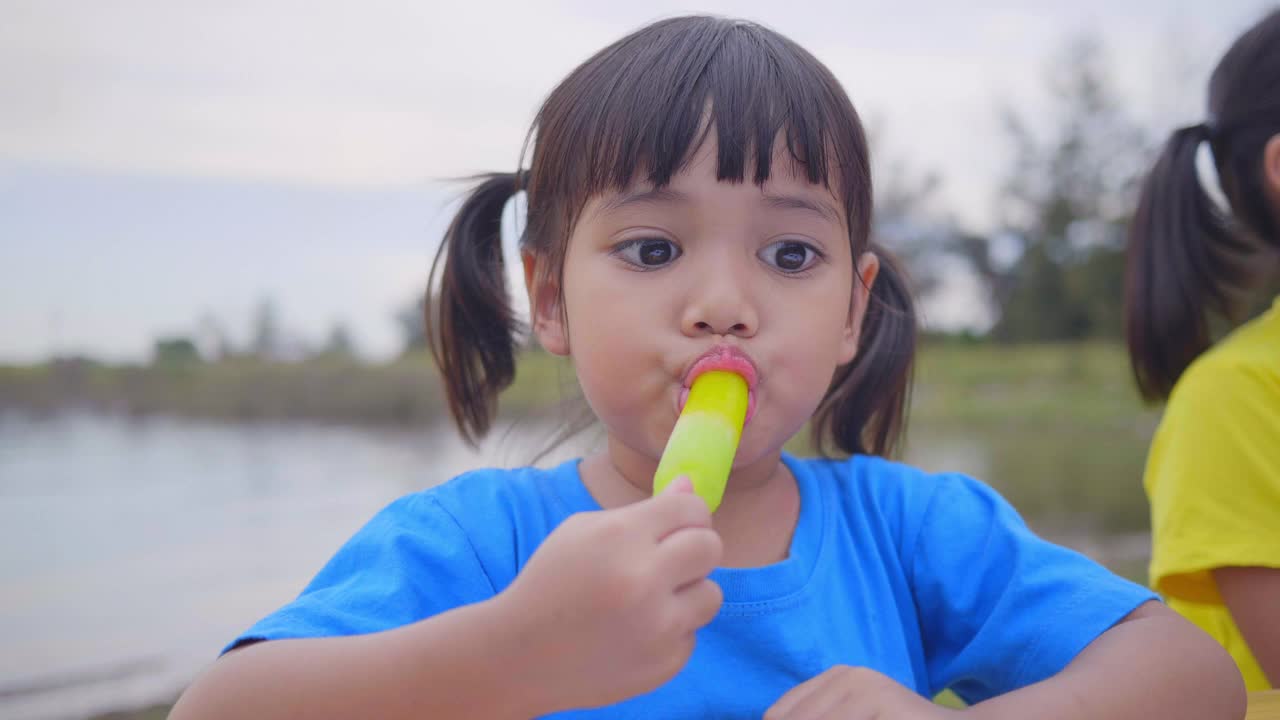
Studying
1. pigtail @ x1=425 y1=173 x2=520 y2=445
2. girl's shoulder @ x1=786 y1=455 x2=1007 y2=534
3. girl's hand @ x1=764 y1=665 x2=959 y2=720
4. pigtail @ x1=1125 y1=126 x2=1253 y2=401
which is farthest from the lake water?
pigtail @ x1=1125 y1=126 x2=1253 y2=401

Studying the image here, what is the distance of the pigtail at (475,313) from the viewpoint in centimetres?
144

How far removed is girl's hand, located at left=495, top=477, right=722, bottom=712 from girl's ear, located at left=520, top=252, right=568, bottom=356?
1.64 ft

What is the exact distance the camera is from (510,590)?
79cm

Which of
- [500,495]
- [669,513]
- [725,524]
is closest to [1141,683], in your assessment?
[725,524]

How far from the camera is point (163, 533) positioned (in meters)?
3.98

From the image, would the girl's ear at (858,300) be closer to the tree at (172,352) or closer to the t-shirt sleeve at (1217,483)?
the t-shirt sleeve at (1217,483)

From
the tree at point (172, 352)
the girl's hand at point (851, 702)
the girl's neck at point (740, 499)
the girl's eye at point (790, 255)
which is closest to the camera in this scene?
the girl's hand at point (851, 702)

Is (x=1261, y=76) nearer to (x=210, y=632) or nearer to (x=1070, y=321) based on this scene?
(x=210, y=632)

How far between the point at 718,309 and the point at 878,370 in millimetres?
537

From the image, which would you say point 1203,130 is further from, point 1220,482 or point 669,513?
point 669,513

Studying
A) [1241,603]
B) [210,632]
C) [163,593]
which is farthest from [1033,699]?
[163,593]

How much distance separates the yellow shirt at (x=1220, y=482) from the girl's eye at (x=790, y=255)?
0.78 metres

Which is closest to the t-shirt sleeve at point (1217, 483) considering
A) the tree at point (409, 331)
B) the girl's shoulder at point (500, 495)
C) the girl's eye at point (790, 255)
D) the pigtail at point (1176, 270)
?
the pigtail at point (1176, 270)

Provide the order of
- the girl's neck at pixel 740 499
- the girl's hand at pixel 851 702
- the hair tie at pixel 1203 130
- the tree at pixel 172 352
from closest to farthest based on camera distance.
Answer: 1. the girl's hand at pixel 851 702
2. the girl's neck at pixel 740 499
3. the hair tie at pixel 1203 130
4. the tree at pixel 172 352
